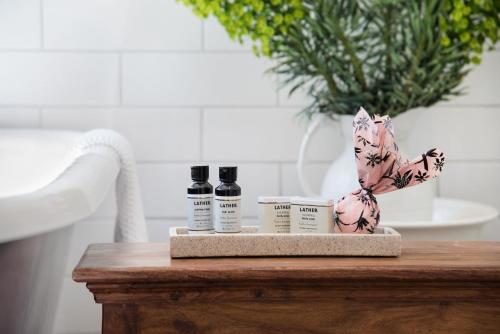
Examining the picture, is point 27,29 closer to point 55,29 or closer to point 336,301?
point 55,29

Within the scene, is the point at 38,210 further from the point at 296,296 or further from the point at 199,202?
the point at 296,296

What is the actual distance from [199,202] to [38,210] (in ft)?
0.75

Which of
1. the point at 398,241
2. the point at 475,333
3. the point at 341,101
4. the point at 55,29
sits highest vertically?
the point at 55,29

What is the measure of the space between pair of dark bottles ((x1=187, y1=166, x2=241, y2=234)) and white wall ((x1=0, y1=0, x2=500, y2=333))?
93 centimetres

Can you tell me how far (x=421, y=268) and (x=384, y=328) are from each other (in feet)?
0.32

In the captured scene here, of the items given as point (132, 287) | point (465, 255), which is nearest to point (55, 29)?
point (132, 287)

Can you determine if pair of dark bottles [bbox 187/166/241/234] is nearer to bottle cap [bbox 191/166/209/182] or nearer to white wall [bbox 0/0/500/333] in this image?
bottle cap [bbox 191/166/209/182]

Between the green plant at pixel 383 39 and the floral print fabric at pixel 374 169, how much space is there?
57 centimetres

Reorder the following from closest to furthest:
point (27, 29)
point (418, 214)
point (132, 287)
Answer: point (132, 287), point (418, 214), point (27, 29)

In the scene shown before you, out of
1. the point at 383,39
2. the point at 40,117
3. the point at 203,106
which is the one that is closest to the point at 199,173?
the point at 383,39

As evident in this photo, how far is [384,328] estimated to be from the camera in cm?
101

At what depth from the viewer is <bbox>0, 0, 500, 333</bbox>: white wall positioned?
6.64 ft

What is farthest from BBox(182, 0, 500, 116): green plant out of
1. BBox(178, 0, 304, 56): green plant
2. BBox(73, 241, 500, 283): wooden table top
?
BBox(73, 241, 500, 283): wooden table top

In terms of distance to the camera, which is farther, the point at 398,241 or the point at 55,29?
the point at 55,29
